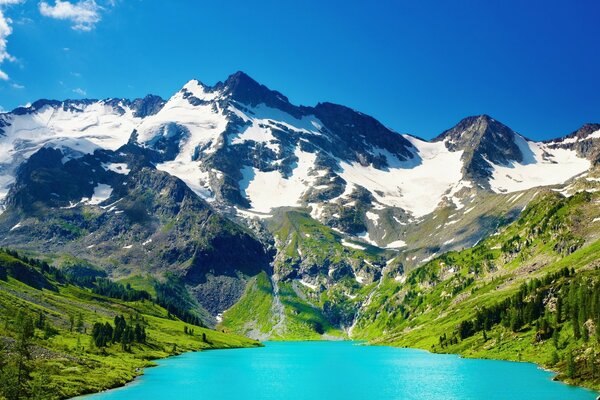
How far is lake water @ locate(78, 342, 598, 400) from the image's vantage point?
295ft

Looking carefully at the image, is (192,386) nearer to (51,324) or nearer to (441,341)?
(51,324)

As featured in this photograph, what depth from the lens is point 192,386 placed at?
343 feet

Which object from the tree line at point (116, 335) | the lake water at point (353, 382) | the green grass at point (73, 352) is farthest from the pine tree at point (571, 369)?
the tree line at point (116, 335)

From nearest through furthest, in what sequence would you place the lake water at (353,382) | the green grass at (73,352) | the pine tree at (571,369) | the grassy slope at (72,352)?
the lake water at (353,382) → the green grass at (73,352) → the grassy slope at (72,352) → the pine tree at (571,369)

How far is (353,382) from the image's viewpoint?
111m

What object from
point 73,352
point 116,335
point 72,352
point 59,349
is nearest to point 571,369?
point 72,352

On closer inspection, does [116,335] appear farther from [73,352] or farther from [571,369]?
[571,369]

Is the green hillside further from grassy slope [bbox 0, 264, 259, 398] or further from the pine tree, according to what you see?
the pine tree

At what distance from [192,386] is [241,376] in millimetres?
21182

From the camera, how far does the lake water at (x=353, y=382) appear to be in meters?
89.9

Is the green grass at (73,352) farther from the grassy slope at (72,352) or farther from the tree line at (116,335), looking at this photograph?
the tree line at (116,335)

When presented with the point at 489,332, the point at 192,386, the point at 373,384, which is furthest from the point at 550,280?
the point at 192,386

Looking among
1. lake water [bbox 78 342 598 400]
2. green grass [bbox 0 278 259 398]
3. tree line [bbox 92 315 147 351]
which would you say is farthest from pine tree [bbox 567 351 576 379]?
tree line [bbox 92 315 147 351]

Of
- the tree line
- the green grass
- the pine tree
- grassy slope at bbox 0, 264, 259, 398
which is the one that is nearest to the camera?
the green grass
